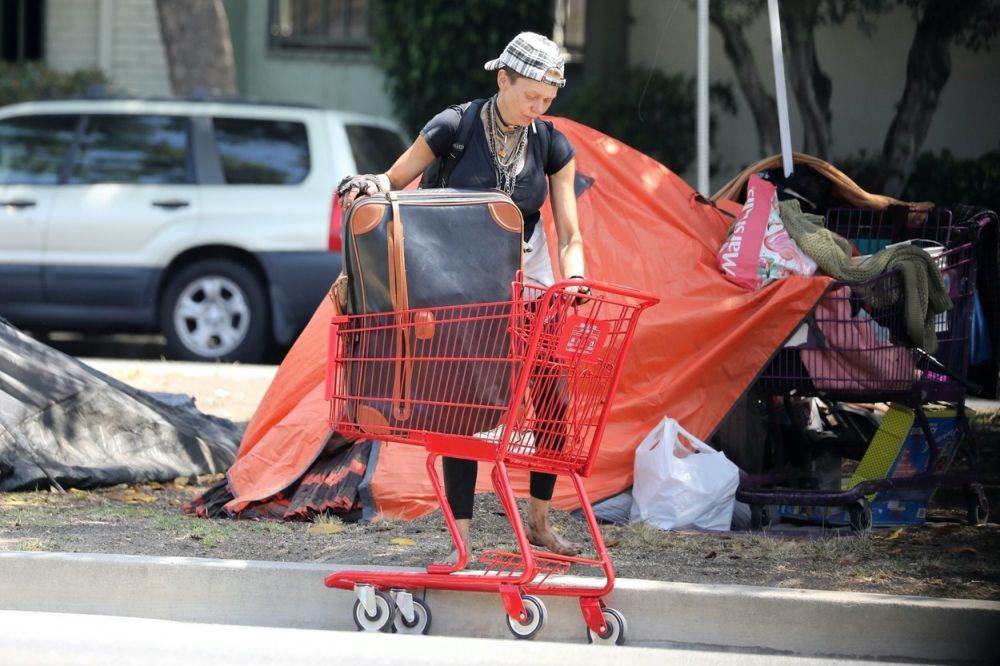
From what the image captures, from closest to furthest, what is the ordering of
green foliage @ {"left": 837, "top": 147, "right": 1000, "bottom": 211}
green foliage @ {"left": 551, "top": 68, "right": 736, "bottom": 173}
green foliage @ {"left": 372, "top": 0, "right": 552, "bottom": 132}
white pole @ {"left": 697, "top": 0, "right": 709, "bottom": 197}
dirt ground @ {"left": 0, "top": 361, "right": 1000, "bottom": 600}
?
dirt ground @ {"left": 0, "top": 361, "right": 1000, "bottom": 600}, white pole @ {"left": 697, "top": 0, "right": 709, "bottom": 197}, green foliage @ {"left": 837, "top": 147, "right": 1000, "bottom": 211}, green foliage @ {"left": 551, "top": 68, "right": 736, "bottom": 173}, green foliage @ {"left": 372, "top": 0, "right": 552, "bottom": 132}

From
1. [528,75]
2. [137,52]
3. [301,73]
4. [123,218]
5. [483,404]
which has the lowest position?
[483,404]

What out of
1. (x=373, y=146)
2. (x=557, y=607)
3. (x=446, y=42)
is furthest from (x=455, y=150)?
(x=446, y=42)

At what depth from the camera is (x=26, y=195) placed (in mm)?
10781

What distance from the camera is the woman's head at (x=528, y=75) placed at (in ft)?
16.0

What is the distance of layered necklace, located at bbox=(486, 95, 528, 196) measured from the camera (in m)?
5.14

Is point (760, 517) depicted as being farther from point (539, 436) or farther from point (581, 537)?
point (539, 436)

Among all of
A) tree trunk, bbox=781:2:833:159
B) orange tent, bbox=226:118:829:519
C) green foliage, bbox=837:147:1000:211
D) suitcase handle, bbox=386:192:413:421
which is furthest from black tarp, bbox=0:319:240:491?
green foliage, bbox=837:147:1000:211

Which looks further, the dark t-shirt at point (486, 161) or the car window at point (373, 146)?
the car window at point (373, 146)

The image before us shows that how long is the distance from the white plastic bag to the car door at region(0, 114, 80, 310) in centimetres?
628

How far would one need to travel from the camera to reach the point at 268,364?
11.0 m

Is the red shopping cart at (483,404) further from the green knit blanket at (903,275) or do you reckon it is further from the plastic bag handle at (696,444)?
the green knit blanket at (903,275)

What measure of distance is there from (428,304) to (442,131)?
0.81m

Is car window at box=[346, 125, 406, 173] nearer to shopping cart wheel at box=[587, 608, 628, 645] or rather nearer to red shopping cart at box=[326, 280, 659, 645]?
red shopping cart at box=[326, 280, 659, 645]

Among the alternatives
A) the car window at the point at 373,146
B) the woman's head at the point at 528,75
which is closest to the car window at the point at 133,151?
Answer: the car window at the point at 373,146
